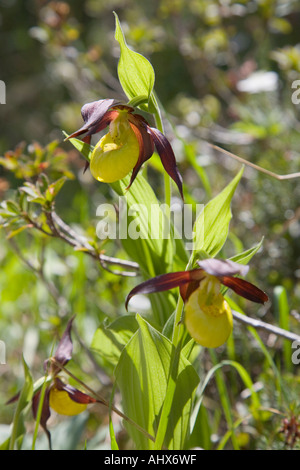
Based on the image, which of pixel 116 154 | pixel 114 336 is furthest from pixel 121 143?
pixel 114 336

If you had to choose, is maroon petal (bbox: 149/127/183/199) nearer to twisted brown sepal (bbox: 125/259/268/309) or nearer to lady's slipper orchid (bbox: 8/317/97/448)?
twisted brown sepal (bbox: 125/259/268/309)

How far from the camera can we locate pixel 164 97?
2395 millimetres

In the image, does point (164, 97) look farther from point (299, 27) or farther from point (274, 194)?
point (274, 194)

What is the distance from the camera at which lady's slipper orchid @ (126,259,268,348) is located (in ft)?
1.56

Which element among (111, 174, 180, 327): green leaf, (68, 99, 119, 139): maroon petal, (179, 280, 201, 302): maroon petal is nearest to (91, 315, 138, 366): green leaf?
(111, 174, 180, 327): green leaf

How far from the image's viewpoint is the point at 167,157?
21.0 inches

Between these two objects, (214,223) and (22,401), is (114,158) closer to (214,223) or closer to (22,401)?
(214,223)

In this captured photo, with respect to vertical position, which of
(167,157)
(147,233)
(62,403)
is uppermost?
(167,157)

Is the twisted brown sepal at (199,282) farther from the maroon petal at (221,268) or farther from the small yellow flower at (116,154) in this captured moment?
the small yellow flower at (116,154)

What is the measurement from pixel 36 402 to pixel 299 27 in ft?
7.18

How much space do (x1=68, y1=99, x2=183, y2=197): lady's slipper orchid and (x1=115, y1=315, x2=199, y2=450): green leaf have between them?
0.20 meters

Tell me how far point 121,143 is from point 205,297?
0.73 feet

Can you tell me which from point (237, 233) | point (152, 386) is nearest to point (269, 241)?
point (237, 233)

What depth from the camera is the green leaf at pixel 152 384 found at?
0.57 meters
